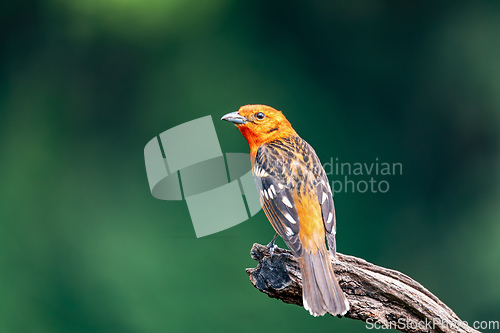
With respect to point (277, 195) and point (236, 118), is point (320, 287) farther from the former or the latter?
point (236, 118)

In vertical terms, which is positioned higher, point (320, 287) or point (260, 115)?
point (260, 115)

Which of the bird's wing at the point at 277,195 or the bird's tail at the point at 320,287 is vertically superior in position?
the bird's wing at the point at 277,195

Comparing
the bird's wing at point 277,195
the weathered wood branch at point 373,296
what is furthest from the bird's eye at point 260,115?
the weathered wood branch at point 373,296

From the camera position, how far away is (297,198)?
135 inches

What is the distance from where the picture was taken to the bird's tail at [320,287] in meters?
3.02

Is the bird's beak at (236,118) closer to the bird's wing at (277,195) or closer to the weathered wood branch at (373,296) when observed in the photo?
the bird's wing at (277,195)

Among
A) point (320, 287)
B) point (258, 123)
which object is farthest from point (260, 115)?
point (320, 287)

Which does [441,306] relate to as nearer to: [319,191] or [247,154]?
[319,191]

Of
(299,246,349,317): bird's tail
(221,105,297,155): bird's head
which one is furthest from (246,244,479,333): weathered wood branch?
(221,105,297,155): bird's head

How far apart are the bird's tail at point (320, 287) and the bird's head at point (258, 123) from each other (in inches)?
42.8

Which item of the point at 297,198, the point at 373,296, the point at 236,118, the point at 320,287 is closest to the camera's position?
the point at 320,287

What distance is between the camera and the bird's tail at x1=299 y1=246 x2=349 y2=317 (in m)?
3.02

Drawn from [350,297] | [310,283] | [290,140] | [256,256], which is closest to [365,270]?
[350,297]

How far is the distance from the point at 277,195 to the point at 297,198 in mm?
129
